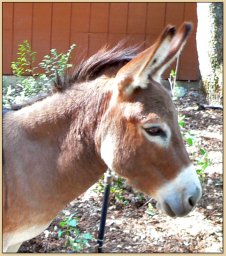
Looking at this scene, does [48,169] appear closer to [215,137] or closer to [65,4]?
[215,137]

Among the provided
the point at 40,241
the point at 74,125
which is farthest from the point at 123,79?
the point at 40,241

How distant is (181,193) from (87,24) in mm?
5108

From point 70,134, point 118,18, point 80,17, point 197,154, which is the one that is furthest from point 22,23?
point 70,134

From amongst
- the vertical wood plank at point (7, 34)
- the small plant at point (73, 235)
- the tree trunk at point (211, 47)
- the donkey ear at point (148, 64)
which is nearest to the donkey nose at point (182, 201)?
the donkey ear at point (148, 64)

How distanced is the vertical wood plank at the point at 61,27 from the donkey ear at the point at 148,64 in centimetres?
480

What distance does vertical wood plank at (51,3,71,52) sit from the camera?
23.1 feet

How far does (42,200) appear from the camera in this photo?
251cm

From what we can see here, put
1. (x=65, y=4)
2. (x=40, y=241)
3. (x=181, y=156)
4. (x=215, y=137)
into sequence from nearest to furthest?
(x=181, y=156) < (x=40, y=241) < (x=215, y=137) < (x=65, y=4)

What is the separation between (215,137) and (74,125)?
9.48 feet

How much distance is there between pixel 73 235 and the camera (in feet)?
12.5

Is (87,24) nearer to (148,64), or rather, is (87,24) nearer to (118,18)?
(118,18)

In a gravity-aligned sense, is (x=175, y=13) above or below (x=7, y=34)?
above

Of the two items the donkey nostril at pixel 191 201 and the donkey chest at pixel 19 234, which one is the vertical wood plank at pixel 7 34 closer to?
the donkey chest at pixel 19 234

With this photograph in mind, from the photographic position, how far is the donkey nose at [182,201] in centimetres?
230
